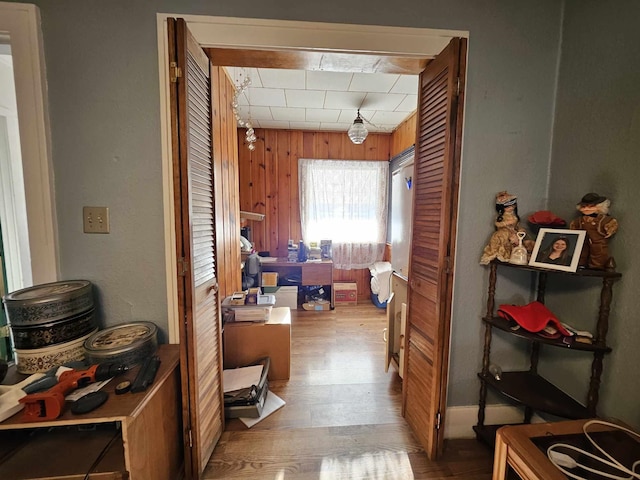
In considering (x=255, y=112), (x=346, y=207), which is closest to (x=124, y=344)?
(x=255, y=112)

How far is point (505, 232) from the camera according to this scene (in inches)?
52.8

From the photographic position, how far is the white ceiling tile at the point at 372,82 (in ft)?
7.30

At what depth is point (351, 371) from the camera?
7.10ft

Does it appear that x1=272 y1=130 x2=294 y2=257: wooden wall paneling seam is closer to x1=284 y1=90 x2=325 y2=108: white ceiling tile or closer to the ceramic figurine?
x1=284 y1=90 x2=325 y2=108: white ceiling tile

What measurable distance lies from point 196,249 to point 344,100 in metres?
2.34

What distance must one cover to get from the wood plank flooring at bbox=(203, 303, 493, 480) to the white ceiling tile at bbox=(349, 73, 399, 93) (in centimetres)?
249

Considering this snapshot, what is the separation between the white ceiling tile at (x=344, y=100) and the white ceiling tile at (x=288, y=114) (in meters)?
0.40

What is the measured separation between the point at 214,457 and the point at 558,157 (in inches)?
94.7

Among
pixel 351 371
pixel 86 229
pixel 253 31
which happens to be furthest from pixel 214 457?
pixel 253 31

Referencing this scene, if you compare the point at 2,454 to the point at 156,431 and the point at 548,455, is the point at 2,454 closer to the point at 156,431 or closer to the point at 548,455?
the point at 156,431

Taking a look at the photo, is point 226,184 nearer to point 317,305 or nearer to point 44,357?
point 44,357

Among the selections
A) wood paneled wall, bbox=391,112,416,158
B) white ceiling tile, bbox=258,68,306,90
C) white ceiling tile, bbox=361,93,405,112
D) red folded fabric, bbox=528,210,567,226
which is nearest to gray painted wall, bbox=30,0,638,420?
red folded fabric, bbox=528,210,567,226

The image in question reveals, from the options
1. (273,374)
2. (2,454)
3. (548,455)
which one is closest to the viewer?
(548,455)

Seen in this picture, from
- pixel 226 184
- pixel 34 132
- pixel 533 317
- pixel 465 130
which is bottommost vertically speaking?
pixel 533 317
